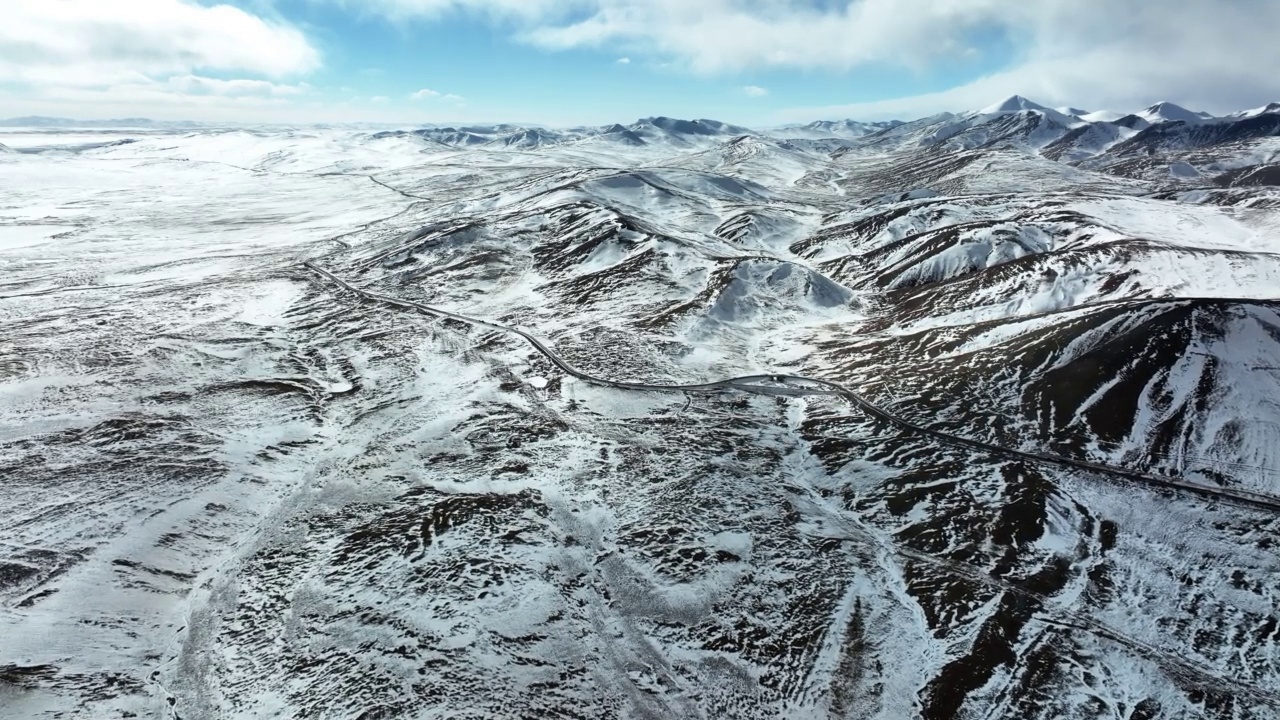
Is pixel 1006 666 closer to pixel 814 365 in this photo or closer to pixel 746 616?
pixel 746 616

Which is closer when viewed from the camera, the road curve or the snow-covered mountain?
the snow-covered mountain

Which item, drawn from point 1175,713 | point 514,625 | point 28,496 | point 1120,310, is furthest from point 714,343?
point 28,496

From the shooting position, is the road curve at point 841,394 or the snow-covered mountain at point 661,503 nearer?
the snow-covered mountain at point 661,503

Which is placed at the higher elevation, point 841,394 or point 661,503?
point 841,394

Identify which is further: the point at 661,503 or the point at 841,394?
the point at 841,394
